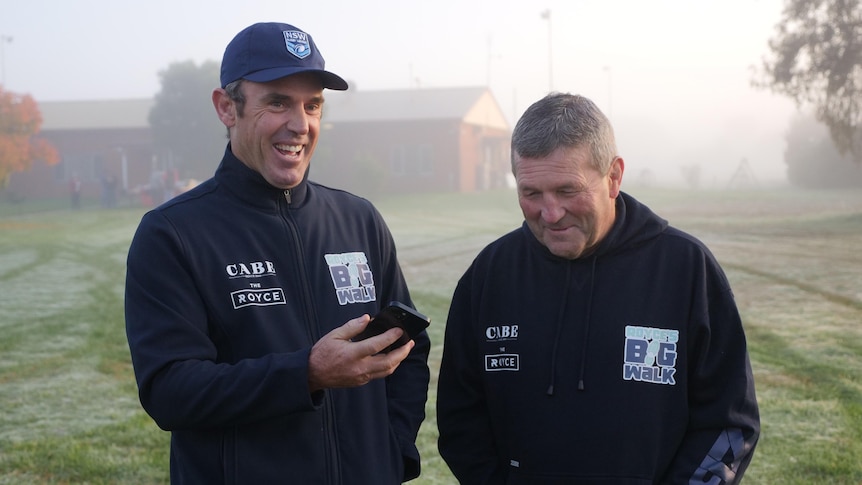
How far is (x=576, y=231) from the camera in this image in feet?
8.40

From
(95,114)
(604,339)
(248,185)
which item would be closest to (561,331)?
(604,339)

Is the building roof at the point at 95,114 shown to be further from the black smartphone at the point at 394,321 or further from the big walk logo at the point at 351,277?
the black smartphone at the point at 394,321

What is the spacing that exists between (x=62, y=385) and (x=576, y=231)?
6.56 meters

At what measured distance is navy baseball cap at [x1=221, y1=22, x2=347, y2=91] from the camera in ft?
8.45

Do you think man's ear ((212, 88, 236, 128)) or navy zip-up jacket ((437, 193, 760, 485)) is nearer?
navy zip-up jacket ((437, 193, 760, 485))

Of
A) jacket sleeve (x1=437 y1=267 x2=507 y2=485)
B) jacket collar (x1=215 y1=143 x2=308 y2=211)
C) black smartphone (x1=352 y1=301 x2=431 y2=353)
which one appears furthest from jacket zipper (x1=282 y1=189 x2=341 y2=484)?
jacket sleeve (x1=437 y1=267 x2=507 y2=485)

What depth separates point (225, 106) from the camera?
8.88 feet

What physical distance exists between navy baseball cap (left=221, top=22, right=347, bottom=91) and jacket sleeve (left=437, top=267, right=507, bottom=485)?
811 millimetres

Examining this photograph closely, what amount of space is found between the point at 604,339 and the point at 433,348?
6.68m

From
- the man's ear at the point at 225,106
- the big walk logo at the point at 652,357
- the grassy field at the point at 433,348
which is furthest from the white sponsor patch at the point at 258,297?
the grassy field at the point at 433,348

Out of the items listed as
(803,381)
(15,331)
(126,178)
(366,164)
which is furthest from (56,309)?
(126,178)

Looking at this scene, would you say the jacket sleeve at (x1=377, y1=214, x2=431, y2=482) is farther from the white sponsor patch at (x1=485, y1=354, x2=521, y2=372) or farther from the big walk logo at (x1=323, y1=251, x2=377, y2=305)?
the white sponsor patch at (x1=485, y1=354, x2=521, y2=372)

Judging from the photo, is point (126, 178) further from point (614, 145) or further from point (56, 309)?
point (614, 145)

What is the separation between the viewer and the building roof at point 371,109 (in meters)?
50.2
